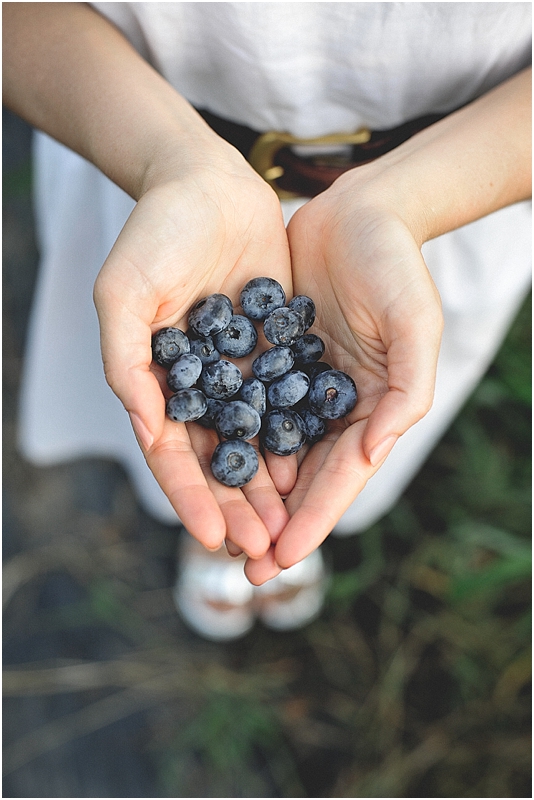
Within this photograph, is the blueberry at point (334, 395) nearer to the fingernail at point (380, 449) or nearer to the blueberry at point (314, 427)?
the blueberry at point (314, 427)

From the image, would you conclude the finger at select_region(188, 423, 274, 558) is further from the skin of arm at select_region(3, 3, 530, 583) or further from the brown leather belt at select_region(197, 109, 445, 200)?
the brown leather belt at select_region(197, 109, 445, 200)

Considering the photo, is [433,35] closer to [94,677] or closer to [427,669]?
[427,669]

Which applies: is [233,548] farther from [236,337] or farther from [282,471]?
[236,337]

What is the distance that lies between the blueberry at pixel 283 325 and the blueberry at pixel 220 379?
0.10m

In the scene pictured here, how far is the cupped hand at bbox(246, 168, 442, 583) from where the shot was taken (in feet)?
3.52

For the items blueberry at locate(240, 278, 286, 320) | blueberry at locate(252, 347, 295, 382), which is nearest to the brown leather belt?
blueberry at locate(240, 278, 286, 320)

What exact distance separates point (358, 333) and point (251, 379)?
0.24 meters

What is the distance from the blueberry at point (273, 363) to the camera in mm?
1311

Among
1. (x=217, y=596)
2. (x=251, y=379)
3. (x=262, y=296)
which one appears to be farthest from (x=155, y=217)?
(x=217, y=596)

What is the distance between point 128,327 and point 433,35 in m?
0.78

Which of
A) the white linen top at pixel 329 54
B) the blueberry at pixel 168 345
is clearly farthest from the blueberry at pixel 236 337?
the white linen top at pixel 329 54

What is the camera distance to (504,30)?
1.22 meters

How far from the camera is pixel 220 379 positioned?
129 cm

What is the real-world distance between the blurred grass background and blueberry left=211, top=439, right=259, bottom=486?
115cm
